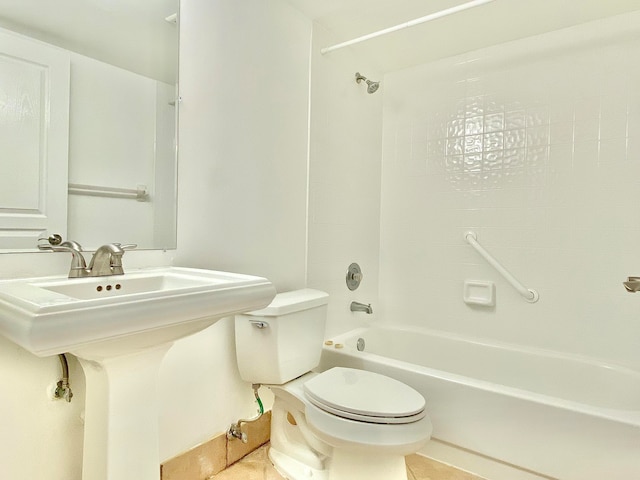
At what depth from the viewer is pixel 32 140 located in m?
1.15

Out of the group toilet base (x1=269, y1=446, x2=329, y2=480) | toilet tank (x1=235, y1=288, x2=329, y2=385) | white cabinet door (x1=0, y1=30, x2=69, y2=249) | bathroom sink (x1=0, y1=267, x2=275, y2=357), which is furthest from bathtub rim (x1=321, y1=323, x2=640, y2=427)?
white cabinet door (x1=0, y1=30, x2=69, y2=249)

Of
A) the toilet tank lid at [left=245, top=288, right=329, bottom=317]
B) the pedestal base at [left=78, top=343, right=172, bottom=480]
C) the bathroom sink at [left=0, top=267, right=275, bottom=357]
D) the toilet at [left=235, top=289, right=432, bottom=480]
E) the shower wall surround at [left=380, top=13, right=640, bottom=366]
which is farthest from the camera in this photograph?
the shower wall surround at [left=380, top=13, right=640, bottom=366]

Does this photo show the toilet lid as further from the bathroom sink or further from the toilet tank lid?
the bathroom sink

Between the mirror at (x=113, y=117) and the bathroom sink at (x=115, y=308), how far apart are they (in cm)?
22

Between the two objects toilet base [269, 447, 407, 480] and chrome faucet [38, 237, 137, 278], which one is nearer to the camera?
chrome faucet [38, 237, 137, 278]

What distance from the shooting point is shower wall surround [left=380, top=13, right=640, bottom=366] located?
1847 millimetres

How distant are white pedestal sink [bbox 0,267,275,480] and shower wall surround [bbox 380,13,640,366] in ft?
4.93

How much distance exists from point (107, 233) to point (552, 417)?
1657mm

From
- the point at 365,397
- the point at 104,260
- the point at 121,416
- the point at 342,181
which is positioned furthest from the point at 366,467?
the point at 342,181

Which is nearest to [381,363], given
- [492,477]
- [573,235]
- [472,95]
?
[492,477]

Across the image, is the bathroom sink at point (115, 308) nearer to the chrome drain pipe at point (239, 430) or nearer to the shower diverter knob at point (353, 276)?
the chrome drain pipe at point (239, 430)

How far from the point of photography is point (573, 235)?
195 cm

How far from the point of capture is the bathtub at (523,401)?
1276 mm

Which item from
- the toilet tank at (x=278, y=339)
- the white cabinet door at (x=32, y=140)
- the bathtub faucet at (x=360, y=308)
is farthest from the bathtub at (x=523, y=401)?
the white cabinet door at (x=32, y=140)
